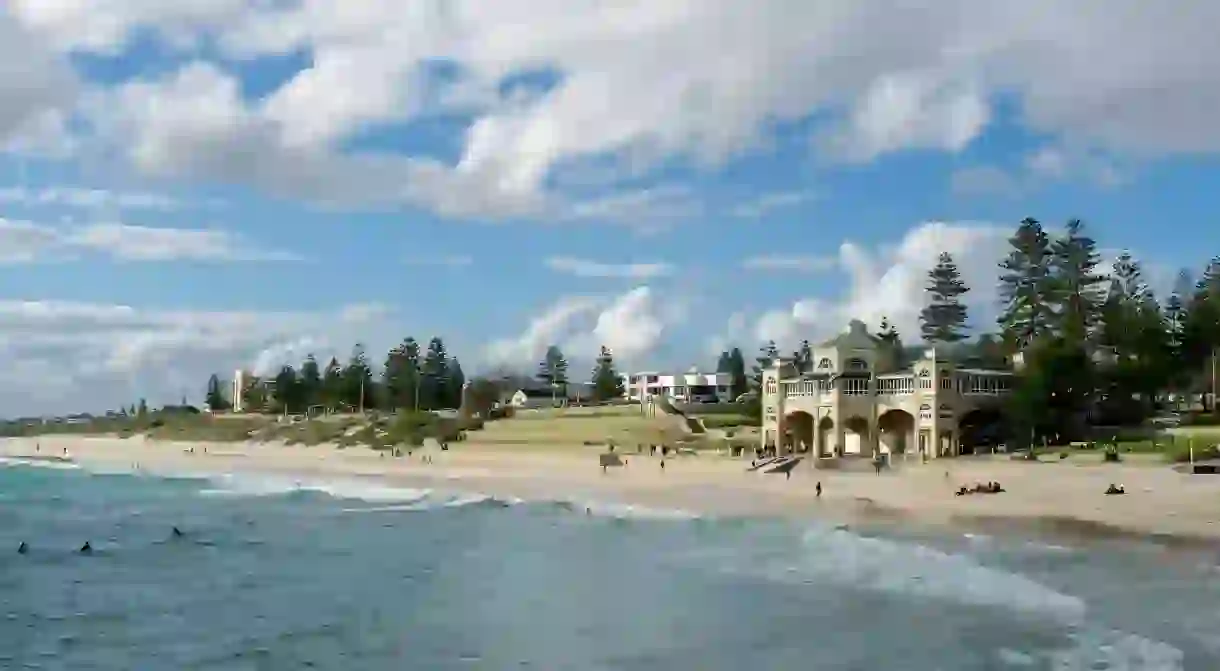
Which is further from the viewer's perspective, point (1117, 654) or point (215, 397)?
point (215, 397)

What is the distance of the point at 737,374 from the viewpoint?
12169 centimetres

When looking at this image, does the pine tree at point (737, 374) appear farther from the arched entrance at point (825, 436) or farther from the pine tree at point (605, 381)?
the arched entrance at point (825, 436)

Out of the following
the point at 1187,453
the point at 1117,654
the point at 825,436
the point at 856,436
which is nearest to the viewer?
the point at 1117,654

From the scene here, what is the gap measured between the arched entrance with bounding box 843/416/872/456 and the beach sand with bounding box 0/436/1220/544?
5196 millimetres

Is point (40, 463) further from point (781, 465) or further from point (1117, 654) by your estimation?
point (1117, 654)

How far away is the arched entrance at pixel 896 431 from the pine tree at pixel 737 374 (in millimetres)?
54818

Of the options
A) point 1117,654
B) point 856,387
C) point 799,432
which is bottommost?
point 1117,654

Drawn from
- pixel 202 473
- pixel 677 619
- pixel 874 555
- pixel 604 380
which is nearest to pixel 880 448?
pixel 874 555

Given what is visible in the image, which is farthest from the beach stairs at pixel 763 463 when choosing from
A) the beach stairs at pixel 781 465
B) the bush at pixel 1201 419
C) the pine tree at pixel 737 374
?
the pine tree at pixel 737 374

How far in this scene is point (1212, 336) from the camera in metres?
59.4

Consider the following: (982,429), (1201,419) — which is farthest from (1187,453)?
(1201,419)

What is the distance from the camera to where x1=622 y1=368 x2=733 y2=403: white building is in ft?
392

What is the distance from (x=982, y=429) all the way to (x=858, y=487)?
12.3m

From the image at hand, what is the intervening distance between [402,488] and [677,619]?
3867 cm
